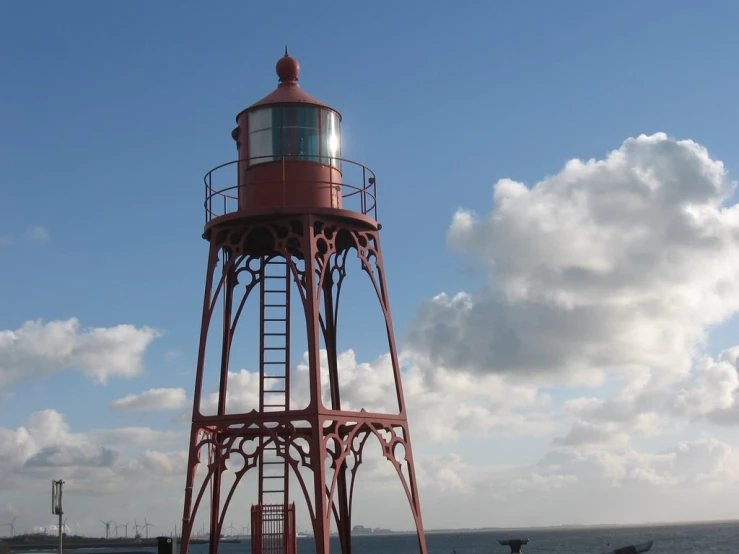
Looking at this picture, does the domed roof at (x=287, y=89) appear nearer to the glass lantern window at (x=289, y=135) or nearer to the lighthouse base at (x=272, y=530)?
the glass lantern window at (x=289, y=135)

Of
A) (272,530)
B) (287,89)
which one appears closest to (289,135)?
(287,89)

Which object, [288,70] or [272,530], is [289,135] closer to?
[288,70]

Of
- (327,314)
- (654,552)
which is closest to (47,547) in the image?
(654,552)

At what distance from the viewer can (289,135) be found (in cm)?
2934

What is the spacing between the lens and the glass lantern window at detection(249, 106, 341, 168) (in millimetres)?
29297

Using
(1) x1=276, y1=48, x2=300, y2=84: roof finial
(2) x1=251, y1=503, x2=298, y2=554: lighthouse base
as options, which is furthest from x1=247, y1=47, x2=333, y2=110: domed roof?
(2) x1=251, y1=503, x2=298, y2=554: lighthouse base

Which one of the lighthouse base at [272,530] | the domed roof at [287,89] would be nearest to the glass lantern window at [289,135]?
the domed roof at [287,89]

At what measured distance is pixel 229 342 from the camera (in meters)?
30.5

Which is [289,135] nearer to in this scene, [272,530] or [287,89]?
[287,89]

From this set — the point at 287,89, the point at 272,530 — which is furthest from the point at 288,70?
the point at 272,530

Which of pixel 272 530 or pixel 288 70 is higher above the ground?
pixel 288 70

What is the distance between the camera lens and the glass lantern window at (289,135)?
2930 cm

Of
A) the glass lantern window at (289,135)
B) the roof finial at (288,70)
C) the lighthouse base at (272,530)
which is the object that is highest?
the roof finial at (288,70)

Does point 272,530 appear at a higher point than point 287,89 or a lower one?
lower
